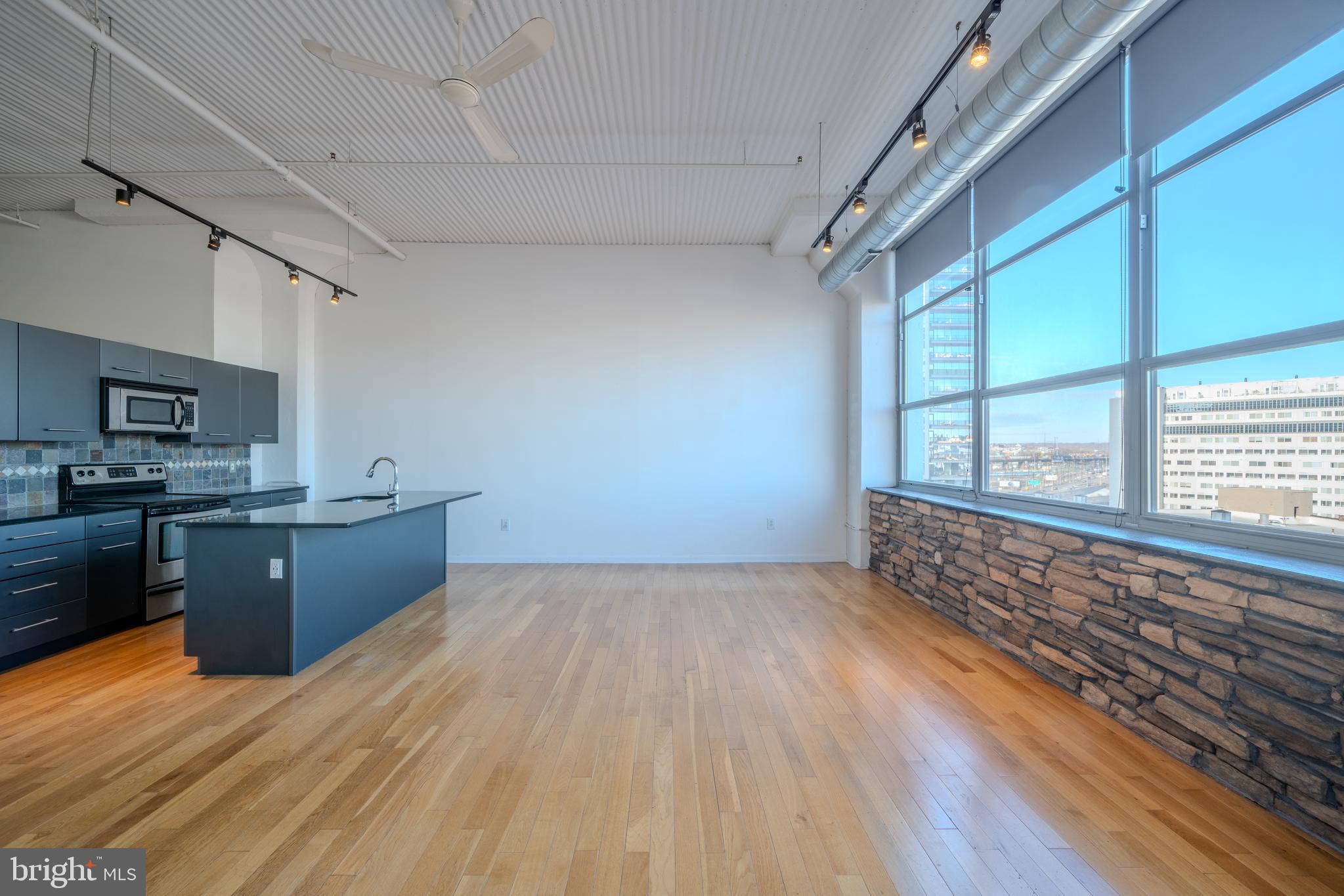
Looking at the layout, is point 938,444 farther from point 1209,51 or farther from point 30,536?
point 30,536

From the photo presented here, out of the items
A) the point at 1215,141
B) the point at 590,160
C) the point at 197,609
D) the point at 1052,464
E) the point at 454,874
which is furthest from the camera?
the point at 590,160

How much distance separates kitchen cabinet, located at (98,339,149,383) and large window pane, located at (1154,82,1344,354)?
6984 mm

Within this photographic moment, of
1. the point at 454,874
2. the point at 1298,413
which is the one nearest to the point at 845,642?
the point at 1298,413

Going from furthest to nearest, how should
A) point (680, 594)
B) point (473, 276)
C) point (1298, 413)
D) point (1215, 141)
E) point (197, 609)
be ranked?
point (473, 276) < point (680, 594) < point (197, 609) < point (1215, 141) < point (1298, 413)

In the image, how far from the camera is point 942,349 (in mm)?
5125

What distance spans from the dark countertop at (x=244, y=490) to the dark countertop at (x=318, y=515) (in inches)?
60.1

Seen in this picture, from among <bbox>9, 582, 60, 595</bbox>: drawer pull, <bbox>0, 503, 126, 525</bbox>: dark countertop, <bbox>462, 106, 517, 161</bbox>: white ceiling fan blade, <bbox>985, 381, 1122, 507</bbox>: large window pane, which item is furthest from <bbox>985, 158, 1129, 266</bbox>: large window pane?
<bbox>9, 582, 60, 595</bbox>: drawer pull

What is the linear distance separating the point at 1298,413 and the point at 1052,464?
1483mm

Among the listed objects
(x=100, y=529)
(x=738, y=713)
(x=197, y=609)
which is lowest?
(x=738, y=713)

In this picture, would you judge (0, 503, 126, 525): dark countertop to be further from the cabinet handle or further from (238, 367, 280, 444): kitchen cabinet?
(238, 367, 280, 444): kitchen cabinet

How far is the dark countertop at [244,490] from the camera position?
504 centimetres

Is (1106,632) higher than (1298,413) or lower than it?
lower

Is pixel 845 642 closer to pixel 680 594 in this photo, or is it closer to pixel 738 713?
pixel 738 713

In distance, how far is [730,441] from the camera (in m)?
6.30
